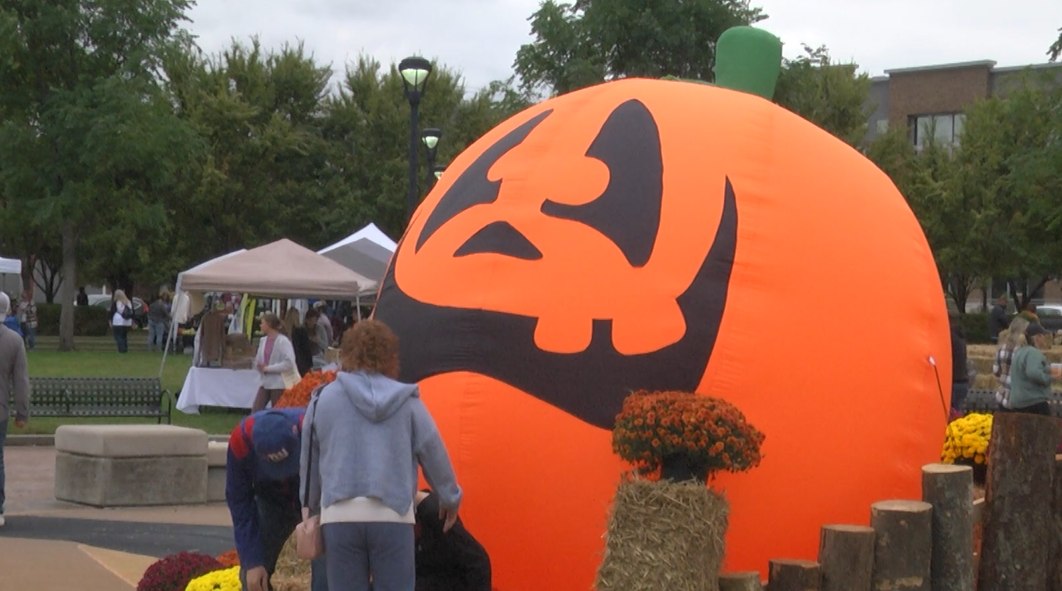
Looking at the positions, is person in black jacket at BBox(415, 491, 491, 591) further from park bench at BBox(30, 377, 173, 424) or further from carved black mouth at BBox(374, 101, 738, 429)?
park bench at BBox(30, 377, 173, 424)

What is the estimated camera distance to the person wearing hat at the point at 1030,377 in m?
12.6

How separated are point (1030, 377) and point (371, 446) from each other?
9.39 meters

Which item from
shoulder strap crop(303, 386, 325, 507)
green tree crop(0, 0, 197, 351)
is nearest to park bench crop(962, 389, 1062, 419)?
shoulder strap crop(303, 386, 325, 507)

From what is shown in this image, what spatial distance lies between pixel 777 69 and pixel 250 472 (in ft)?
13.2

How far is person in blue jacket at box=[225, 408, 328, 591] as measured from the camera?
17.7 ft

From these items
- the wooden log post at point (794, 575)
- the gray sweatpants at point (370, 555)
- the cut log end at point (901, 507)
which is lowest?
the wooden log post at point (794, 575)

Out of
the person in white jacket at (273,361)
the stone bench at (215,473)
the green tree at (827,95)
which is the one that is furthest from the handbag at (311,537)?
the green tree at (827,95)

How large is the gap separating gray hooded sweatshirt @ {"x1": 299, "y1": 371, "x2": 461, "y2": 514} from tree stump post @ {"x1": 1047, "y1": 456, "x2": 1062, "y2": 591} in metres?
3.73

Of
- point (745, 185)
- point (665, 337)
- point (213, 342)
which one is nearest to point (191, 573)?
point (665, 337)

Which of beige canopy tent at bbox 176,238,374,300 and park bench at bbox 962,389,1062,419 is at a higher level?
beige canopy tent at bbox 176,238,374,300

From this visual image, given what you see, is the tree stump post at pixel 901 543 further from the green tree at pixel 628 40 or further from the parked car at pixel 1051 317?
the parked car at pixel 1051 317

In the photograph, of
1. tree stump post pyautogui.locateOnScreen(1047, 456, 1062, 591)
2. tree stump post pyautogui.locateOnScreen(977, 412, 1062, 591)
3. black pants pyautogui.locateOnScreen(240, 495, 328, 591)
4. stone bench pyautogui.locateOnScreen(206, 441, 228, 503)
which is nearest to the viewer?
black pants pyautogui.locateOnScreen(240, 495, 328, 591)

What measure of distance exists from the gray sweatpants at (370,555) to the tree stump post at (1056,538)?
391 centimetres

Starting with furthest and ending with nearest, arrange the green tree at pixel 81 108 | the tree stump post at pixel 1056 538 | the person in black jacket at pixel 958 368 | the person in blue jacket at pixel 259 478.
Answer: the green tree at pixel 81 108 → the person in black jacket at pixel 958 368 → the tree stump post at pixel 1056 538 → the person in blue jacket at pixel 259 478
